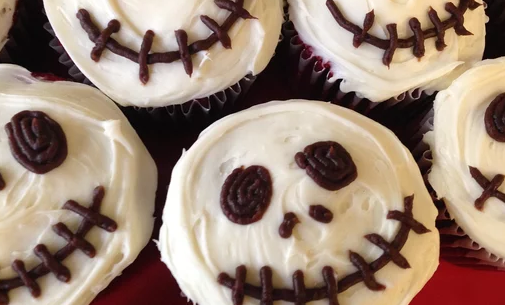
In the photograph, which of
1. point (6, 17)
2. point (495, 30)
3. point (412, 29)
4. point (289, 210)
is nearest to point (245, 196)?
point (289, 210)

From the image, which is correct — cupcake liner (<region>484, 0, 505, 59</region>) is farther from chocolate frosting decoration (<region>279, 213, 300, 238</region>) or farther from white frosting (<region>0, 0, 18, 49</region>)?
white frosting (<region>0, 0, 18, 49</region>)

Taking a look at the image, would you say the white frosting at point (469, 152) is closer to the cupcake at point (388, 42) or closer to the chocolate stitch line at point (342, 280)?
the cupcake at point (388, 42)

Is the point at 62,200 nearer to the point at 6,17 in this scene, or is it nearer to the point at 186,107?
the point at 186,107

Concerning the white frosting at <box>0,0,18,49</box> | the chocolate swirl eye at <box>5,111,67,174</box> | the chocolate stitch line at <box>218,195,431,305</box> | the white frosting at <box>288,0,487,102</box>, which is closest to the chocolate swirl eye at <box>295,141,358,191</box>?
the chocolate stitch line at <box>218,195,431,305</box>

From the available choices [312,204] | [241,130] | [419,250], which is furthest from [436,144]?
[241,130]

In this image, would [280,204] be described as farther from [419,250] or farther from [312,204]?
[419,250]

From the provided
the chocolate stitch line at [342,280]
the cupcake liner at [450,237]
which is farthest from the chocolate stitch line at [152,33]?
the cupcake liner at [450,237]
